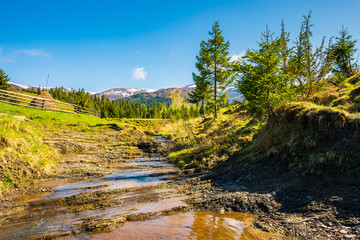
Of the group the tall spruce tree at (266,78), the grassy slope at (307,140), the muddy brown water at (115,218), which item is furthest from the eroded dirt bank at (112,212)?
the tall spruce tree at (266,78)

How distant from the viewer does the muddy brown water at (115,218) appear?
3.75 metres

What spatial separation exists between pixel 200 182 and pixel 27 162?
714 centimetres

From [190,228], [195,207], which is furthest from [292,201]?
[190,228]

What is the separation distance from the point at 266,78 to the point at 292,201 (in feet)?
19.9

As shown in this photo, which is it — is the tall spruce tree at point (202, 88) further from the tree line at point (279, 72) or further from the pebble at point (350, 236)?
the pebble at point (350, 236)

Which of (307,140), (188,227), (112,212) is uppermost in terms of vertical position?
(307,140)

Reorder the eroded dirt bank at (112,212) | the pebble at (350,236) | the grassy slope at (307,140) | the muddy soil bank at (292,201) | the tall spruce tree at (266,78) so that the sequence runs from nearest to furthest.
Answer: the pebble at (350,236), the muddy soil bank at (292,201), the eroded dirt bank at (112,212), the grassy slope at (307,140), the tall spruce tree at (266,78)

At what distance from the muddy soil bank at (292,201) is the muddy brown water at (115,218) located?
1.43ft

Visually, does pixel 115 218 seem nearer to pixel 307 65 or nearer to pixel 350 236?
pixel 350 236

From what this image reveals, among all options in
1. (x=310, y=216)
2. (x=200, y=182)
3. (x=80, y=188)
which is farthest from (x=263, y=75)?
(x=80, y=188)

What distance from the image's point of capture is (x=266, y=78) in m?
8.95

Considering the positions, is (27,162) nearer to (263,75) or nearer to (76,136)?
(76,136)

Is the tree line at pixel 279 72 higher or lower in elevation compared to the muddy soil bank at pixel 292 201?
higher

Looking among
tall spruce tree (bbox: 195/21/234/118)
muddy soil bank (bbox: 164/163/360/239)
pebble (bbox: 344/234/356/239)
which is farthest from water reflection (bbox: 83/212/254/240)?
tall spruce tree (bbox: 195/21/234/118)
